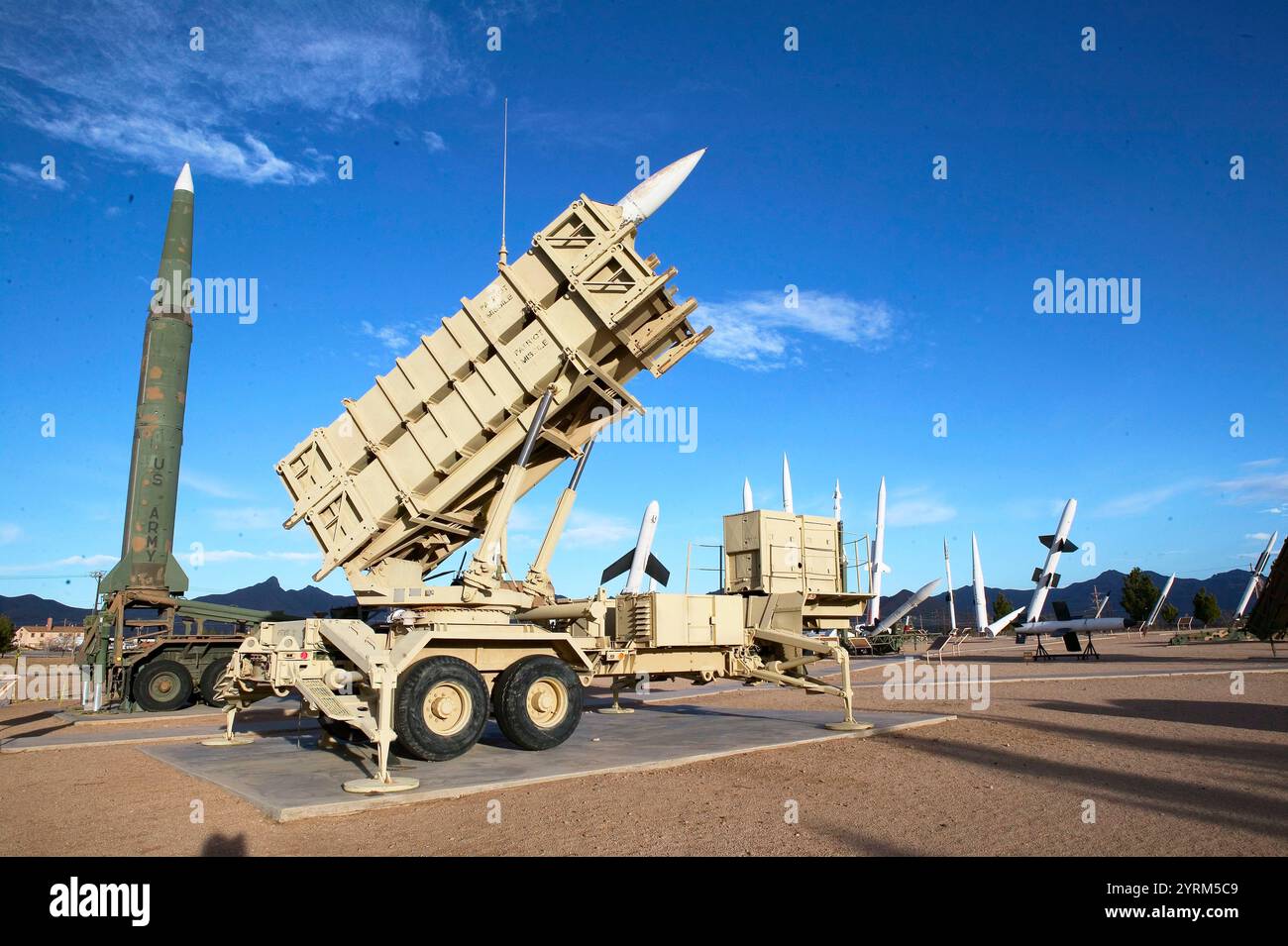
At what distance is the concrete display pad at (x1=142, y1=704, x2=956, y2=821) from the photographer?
7402mm

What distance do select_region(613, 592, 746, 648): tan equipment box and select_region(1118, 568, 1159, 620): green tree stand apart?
70.3m

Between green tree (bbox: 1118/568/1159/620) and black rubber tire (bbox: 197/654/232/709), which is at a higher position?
black rubber tire (bbox: 197/654/232/709)

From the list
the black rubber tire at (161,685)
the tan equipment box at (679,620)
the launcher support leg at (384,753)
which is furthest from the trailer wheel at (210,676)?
the launcher support leg at (384,753)

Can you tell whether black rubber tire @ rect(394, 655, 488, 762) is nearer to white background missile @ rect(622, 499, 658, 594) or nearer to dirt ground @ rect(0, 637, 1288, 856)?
dirt ground @ rect(0, 637, 1288, 856)

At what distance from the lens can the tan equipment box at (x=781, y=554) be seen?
1225 cm

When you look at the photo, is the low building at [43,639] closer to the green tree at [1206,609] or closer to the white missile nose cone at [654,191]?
the white missile nose cone at [654,191]

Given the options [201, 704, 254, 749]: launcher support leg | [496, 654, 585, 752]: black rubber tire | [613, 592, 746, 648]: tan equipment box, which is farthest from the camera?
[201, 704, 254, 749]: launcher support leg

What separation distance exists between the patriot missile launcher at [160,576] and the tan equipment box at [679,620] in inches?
365

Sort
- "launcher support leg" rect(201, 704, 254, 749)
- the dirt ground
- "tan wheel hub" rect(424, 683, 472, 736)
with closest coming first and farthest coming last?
the dirt ground < "tan wheel hub" rect(424, 683, 472, 736) < "launcher support leg" rect(201, 704, 254, 749)

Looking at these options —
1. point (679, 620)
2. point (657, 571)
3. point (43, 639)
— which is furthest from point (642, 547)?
point (43, 639)

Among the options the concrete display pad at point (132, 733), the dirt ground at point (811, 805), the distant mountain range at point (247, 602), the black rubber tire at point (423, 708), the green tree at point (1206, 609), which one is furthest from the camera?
the distant mountain range at point (247, 602)

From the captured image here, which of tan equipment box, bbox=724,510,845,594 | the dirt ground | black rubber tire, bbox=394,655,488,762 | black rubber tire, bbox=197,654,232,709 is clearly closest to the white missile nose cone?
tan equipment box, bbox=724,510,845,594
